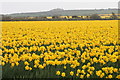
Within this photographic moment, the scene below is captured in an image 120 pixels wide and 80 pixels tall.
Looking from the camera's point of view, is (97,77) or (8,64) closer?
(97,77)

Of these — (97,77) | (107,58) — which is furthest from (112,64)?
(97,77)

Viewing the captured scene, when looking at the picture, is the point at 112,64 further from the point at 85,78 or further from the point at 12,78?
the point at 12,78

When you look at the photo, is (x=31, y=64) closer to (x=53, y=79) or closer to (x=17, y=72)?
(x=17, y=72)

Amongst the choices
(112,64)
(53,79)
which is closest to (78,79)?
(53,79)

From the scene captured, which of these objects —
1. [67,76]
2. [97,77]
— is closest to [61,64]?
[67,76]

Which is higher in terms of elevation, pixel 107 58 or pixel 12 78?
pixel 107 58

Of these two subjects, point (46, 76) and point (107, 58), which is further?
point (107, 58)

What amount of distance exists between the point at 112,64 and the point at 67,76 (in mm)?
1793

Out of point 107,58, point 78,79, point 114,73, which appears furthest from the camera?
point 107,58

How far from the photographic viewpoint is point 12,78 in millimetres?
6254

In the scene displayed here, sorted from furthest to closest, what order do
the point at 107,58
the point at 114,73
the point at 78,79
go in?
the point at 107,58, the point at 114,73, the point at 78,79

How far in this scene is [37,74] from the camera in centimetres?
616

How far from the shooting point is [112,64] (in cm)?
714

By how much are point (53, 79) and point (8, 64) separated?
1846mm
